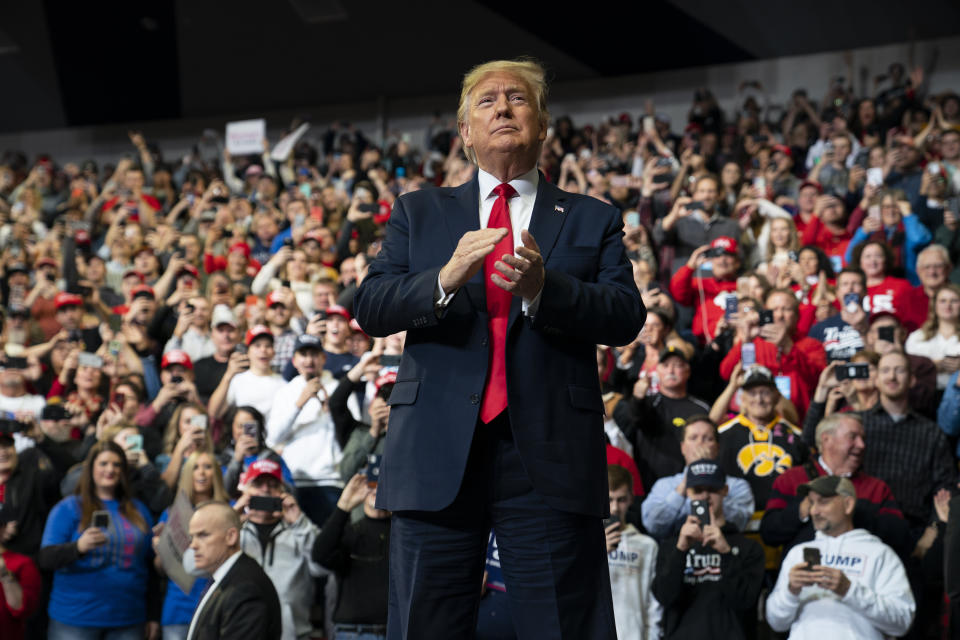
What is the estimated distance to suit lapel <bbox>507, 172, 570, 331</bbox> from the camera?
204 cm

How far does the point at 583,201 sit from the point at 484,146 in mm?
222

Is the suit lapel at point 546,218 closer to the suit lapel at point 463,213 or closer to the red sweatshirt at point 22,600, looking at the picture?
the suit lapel at point 463,213

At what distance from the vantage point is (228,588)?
4242mm

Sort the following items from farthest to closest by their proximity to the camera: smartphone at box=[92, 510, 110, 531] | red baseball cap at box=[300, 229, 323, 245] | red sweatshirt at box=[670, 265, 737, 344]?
red baseball cap at box=[300, 229, 323, 245]
red sweatshirt at box=[670, 265, 737, 344]
smartphone at box=[92, 510, 110, 531]

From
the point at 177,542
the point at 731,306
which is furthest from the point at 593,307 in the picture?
the point at 731,306

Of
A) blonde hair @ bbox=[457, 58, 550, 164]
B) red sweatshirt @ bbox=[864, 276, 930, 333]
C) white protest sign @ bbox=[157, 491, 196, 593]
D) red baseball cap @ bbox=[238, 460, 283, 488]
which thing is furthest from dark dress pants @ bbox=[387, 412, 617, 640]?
red sweatshirt @ bbox=[864, 276, 930, 333]

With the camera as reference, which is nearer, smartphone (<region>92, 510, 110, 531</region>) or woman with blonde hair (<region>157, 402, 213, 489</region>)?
smartphone (<region>92, 510, 110, 531</region>)

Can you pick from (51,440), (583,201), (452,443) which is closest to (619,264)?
(583,201)

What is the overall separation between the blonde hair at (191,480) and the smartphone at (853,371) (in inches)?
116

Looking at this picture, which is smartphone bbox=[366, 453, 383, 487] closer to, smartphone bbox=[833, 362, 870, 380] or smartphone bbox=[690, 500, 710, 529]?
smartphone bbox=[690, 500, 710, 529]

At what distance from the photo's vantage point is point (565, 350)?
199 centimetres

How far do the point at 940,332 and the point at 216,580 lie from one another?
155 inches

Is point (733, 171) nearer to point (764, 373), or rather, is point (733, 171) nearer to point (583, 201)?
point (764, 373)

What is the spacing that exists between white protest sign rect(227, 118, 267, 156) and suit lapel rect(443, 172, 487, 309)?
973 centimetres
